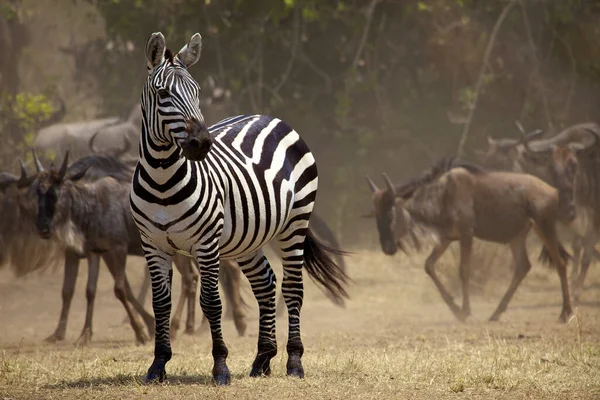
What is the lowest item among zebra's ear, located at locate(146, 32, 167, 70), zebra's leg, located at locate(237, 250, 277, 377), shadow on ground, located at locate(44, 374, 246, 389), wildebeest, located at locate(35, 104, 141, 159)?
shadow on ground, located at locate(44, 374, 246, 389)

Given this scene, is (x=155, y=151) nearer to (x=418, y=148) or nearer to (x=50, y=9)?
(x=418, y=148)

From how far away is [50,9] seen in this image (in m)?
21.2

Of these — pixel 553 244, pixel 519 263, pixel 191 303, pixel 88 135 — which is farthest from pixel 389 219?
pixel 88 135

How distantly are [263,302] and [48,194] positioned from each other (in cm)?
422

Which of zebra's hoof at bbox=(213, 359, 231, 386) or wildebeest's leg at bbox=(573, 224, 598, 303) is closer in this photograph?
zebra's hoof at bbox=(213, 359, 231, 386)

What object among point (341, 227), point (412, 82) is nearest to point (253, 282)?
point (341, 227)

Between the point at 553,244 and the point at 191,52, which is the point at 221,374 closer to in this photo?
the point at 191,52

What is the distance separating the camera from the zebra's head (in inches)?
197

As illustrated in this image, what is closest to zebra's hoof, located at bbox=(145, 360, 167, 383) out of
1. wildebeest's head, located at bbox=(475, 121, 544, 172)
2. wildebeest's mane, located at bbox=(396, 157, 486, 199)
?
wildebeest's mane, located at bbox=(396, 157, 486, 199)

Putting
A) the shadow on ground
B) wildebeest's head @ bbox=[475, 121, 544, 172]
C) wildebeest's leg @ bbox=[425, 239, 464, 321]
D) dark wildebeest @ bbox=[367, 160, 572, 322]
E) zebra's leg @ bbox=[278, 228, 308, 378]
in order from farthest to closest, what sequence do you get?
wildebeest's head @ bbox=[475, 121, 544, 172] → dark wildebeest @ bbox=[367, 160, 572, 322] → wildebeest's leg @ bbox=[425, 239, 464, 321] → zebra's leg @ bbox=[278, 228, 308, 378] → the shadow on ground

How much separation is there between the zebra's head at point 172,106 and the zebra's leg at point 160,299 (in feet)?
2.39

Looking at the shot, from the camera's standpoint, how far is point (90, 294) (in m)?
9.64

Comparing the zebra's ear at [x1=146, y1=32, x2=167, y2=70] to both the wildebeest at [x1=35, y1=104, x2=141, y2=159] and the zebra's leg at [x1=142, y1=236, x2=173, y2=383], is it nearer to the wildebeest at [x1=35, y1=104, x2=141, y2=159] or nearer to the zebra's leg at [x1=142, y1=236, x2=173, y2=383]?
the zebra's leg at [x1=142, y1=236, x2=173, y2=383]

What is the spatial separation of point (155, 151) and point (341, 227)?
1278 centimetres
